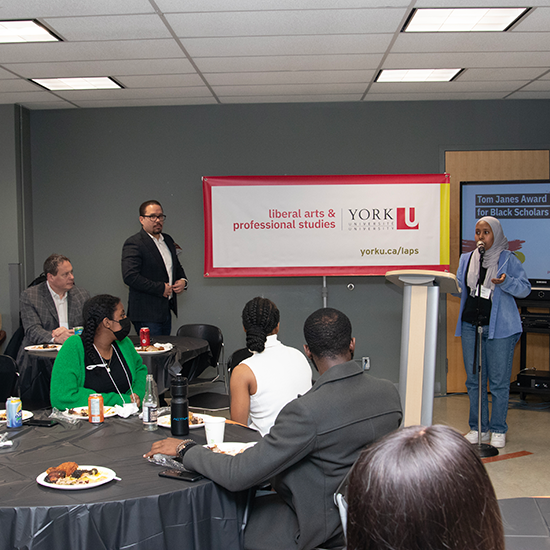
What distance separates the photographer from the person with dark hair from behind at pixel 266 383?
2.40 metres

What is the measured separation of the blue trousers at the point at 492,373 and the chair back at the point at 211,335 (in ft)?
6.56

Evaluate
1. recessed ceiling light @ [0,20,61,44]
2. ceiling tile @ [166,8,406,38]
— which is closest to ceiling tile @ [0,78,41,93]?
recessed ceiling light @ [0,20,61,44]

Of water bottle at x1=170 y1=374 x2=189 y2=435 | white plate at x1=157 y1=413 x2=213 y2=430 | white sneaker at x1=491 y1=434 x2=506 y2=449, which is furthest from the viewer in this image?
white sneaker at x1=491 y1=434 x2=506 y2=449

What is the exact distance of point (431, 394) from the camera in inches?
134

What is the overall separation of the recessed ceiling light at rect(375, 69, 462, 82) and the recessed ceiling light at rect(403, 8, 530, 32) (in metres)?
1.00

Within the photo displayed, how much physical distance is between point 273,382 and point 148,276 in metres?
2.91

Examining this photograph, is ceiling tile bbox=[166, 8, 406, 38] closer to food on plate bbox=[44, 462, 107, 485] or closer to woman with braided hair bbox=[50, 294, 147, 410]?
woman with braided hair bbox=[50, 294, 147, 410]

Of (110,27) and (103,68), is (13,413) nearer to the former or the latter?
(110,27)

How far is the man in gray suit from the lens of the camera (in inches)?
160

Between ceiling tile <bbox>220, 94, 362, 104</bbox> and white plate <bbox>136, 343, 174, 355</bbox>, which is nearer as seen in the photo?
white plate <bbox>136, 343, 174, 355</bbox>

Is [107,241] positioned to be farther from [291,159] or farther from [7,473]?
[7,473]

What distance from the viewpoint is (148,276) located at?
506cm

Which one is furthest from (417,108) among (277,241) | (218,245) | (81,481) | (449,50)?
(81,481)

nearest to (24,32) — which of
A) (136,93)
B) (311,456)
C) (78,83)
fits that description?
(78,83)
